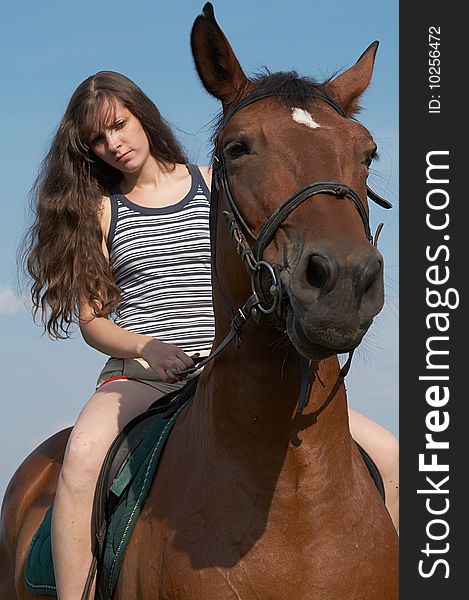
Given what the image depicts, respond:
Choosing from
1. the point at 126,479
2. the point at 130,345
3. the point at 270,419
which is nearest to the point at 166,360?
the point at 130,345

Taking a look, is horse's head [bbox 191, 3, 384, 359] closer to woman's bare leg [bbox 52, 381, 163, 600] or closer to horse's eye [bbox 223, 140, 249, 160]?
horse's eye [bbox 223, 140, 249, 160]

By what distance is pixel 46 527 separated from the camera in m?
5.77

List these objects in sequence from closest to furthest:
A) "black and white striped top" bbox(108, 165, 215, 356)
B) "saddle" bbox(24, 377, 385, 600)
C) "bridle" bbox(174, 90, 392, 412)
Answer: "bridle" bbox(174, 90, 392, 412), "saddle" bbox(24, 377, 385, 600), "black and white striped top" bbox(108, 165, 215, 356)

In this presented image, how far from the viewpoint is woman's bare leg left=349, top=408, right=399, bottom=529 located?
504 cm

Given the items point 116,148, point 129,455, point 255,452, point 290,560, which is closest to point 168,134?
point 116,148

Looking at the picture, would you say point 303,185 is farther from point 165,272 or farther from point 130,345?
point 165,272

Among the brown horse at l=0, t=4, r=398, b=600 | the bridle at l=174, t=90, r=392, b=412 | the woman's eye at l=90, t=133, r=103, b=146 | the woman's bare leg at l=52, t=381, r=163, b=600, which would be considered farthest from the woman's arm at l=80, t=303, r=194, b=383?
the woman's eye at l=90, t=133, r=103, b=146

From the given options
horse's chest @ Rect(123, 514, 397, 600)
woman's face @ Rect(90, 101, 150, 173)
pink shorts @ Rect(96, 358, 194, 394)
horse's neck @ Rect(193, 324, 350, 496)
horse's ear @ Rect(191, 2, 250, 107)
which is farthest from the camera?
woman's face @ Rect(90, 101, 150, 173)

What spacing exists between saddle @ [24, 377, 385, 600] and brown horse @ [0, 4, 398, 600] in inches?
3.1

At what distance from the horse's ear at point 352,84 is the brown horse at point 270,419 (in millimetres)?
99

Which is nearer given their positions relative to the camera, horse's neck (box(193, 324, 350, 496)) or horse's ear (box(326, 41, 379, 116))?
horse's neck (box(193, 324, 350, 496))

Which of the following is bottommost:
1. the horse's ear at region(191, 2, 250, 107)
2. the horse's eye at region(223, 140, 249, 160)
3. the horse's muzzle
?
the horse's muzzle

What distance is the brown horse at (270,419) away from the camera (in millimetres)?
3982

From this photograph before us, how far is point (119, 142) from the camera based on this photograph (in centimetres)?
588
